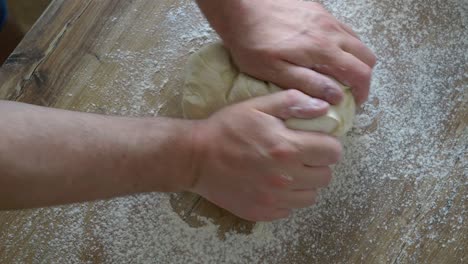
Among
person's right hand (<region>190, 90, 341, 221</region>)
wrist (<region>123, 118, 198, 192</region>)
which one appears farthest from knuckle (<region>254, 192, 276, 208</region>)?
wrist (<region>123, 118, 198, 192</region>)

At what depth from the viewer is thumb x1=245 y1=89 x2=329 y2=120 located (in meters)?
0.69

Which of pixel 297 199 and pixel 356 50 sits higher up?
pixel 356 50

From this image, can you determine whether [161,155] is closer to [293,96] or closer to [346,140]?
[293,96]

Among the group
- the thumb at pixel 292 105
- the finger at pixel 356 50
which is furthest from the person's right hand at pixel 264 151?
the finger at pixel 356 50

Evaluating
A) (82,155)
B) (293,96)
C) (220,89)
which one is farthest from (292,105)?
(82,155)

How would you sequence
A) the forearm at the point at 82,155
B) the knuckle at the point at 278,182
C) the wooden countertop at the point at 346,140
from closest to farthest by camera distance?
1. the forearm at the point at 82,155
2. the knuckle at the point at 278,182
3. the wooden countertop at the point at 346,140

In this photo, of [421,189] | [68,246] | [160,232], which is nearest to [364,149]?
[421,189]

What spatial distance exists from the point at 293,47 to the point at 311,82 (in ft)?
0.21

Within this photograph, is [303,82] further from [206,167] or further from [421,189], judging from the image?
[421,189]

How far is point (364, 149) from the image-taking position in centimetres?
85

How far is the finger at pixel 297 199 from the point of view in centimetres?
73

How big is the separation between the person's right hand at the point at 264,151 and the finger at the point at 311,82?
15mm

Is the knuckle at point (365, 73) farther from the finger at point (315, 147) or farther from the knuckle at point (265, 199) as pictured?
the knuckle at point (265, 199)

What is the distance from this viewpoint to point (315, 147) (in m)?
0.69
